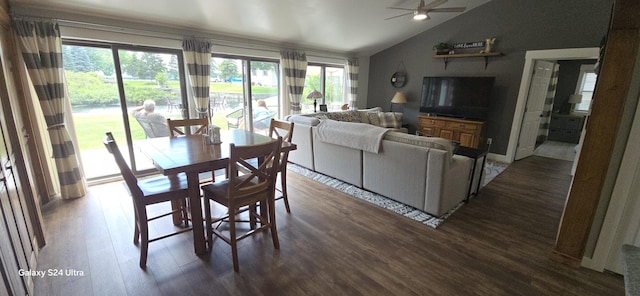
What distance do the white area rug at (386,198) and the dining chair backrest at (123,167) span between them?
2.24 meters

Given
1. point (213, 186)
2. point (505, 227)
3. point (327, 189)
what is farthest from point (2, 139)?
point (505, 227)

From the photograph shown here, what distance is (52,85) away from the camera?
2861 mm

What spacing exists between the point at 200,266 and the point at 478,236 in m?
2.40

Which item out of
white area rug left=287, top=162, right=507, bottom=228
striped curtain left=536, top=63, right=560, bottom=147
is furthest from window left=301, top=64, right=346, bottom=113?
striped curtain left=536, top=63, right=560, bottom=147

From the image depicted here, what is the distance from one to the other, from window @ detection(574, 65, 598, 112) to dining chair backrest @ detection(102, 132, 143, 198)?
8975 millimetres

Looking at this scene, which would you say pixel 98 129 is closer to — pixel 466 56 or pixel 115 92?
pixel 115 92

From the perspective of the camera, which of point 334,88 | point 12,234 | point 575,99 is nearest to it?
point 12,234

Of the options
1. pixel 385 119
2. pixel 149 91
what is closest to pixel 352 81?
pixel 385 119

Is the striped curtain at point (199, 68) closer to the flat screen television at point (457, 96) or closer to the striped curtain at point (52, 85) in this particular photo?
the striped curtain at point (52, 85)

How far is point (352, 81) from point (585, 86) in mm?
5662

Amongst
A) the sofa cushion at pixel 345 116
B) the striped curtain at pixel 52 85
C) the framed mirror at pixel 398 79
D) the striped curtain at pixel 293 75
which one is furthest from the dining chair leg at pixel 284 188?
the framed mirror at pixel 398 79

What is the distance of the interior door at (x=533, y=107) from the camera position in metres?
4.58

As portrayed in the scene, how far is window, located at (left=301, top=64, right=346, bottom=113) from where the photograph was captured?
6.04 metres

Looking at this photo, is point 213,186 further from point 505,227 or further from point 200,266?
point 505,227
